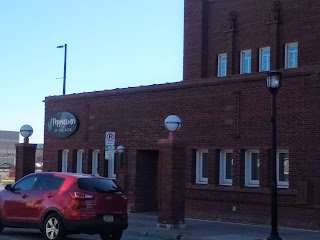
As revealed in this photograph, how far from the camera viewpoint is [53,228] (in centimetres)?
1554

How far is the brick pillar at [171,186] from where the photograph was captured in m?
19.0

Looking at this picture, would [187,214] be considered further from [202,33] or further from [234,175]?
[202,33]

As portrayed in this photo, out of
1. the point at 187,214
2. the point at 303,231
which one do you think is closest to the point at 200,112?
the point at 187,214

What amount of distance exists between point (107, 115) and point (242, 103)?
7.23 metres

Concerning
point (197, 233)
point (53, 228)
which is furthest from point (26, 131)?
point (53, 228)

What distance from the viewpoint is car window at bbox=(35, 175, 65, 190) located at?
1599cm

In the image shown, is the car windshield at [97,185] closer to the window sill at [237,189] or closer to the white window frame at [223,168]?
the window sill at [237,189]

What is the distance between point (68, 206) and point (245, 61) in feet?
49.7

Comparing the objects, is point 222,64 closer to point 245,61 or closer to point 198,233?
point 245,61

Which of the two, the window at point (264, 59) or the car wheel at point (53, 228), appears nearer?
the car wheel at point (53, 228)

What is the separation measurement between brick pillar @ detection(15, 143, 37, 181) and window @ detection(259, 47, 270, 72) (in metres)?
10.6

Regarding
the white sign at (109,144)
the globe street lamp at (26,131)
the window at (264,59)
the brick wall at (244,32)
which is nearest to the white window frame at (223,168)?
the white sign at (109,144)

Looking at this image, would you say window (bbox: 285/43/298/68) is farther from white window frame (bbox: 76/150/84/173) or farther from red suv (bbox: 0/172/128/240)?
red suv (bbox: 0/172/128/240)

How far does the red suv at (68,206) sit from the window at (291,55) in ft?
42.1
